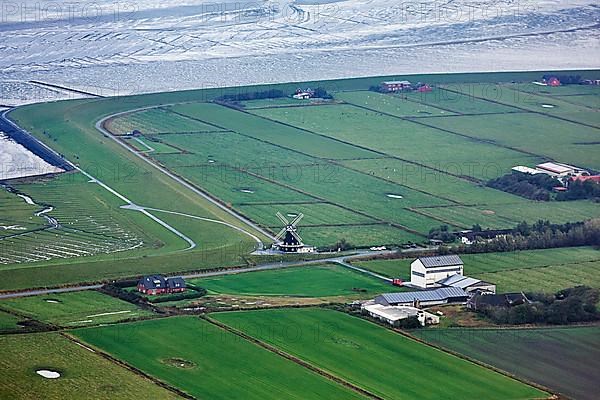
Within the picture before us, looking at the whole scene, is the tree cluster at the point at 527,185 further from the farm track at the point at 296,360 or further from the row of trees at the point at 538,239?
the farm track at the point at 296,360

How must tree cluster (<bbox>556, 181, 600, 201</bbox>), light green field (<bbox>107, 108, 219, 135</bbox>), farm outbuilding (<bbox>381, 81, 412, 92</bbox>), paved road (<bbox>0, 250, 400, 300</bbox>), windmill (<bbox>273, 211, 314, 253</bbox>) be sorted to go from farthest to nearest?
farm outbuilding (<bbox>381, 81, 412, 92</bbox>) → light green field (<bbox>107, 108, 219, 135</bbox>) → tree cluster (<bbox>556, 181, 600, 201</bbox>) → windmill (<bbox>273, 211, 314, 253</bbox>) → paved road (<bbox>0, 250, 400, 300</bbox>)

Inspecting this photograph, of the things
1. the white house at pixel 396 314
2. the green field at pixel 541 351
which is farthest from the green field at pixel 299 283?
the green field at pixel 541 351

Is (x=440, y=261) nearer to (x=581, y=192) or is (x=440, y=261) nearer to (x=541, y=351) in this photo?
(x=541, y=351)

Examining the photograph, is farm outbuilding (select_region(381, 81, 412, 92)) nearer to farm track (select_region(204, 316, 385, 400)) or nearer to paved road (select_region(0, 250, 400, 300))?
paved road (select_region(0, 250, 400, 300))

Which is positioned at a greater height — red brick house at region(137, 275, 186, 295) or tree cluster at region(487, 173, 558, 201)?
red brick house at region(137, 275, 186, 295)

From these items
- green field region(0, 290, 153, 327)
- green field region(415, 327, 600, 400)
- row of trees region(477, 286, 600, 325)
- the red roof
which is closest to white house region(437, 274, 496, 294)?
row of trees region(477, 286, 600, 325)
